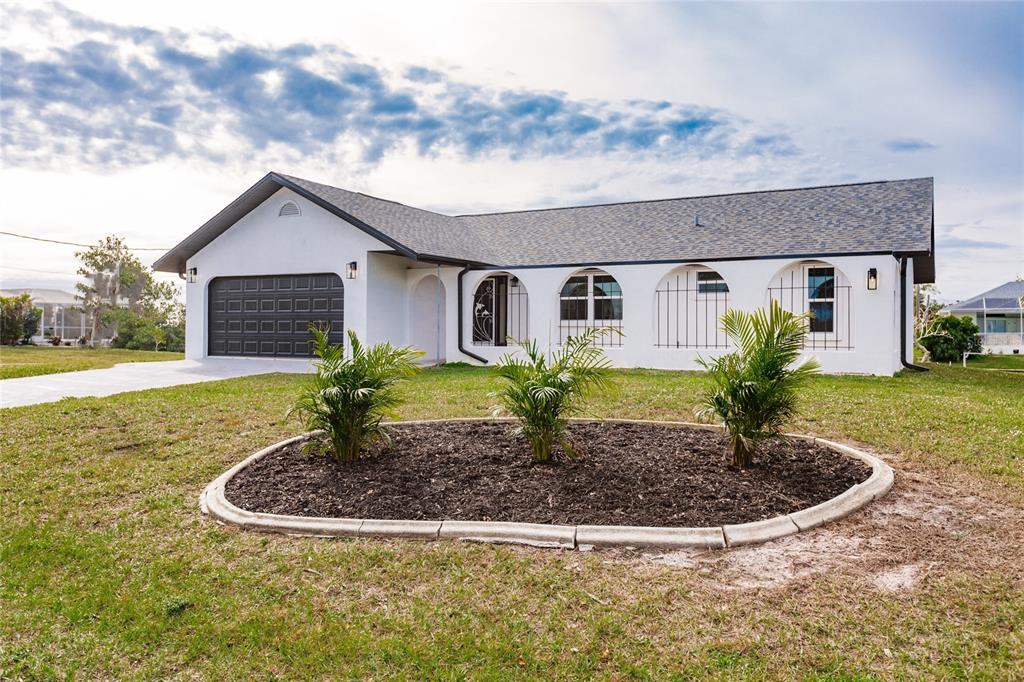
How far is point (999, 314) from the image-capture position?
127ft

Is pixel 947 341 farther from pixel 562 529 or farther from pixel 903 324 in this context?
pixel 562 529

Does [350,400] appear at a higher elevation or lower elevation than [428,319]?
lower

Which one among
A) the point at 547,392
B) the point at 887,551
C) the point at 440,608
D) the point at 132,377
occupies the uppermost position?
the point at 547,392

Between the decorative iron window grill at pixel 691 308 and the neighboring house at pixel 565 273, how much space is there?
0.04 meters

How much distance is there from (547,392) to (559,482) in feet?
2.49

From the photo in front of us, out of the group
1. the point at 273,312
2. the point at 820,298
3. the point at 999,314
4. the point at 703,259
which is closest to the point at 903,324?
the point at 820,298

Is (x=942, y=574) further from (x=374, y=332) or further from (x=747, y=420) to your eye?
(x=374, y=332)

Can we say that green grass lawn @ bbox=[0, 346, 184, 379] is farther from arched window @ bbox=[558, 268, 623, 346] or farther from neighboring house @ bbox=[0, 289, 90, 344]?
neighboring house @ bbox=[0, 289, 90, 344]

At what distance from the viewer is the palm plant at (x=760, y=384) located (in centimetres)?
555

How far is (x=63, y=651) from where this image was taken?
3.23 m

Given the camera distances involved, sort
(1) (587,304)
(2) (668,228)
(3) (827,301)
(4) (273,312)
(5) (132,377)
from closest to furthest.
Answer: (5) (132,377)
(3) (827,301)
(4) (273,312)
(2) (668,228)
(1) (587,304)

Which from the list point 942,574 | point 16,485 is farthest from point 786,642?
point 16,485

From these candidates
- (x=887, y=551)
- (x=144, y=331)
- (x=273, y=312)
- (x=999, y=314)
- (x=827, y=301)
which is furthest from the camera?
(x=999, y=314)

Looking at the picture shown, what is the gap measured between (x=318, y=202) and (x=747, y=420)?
12647 mm
